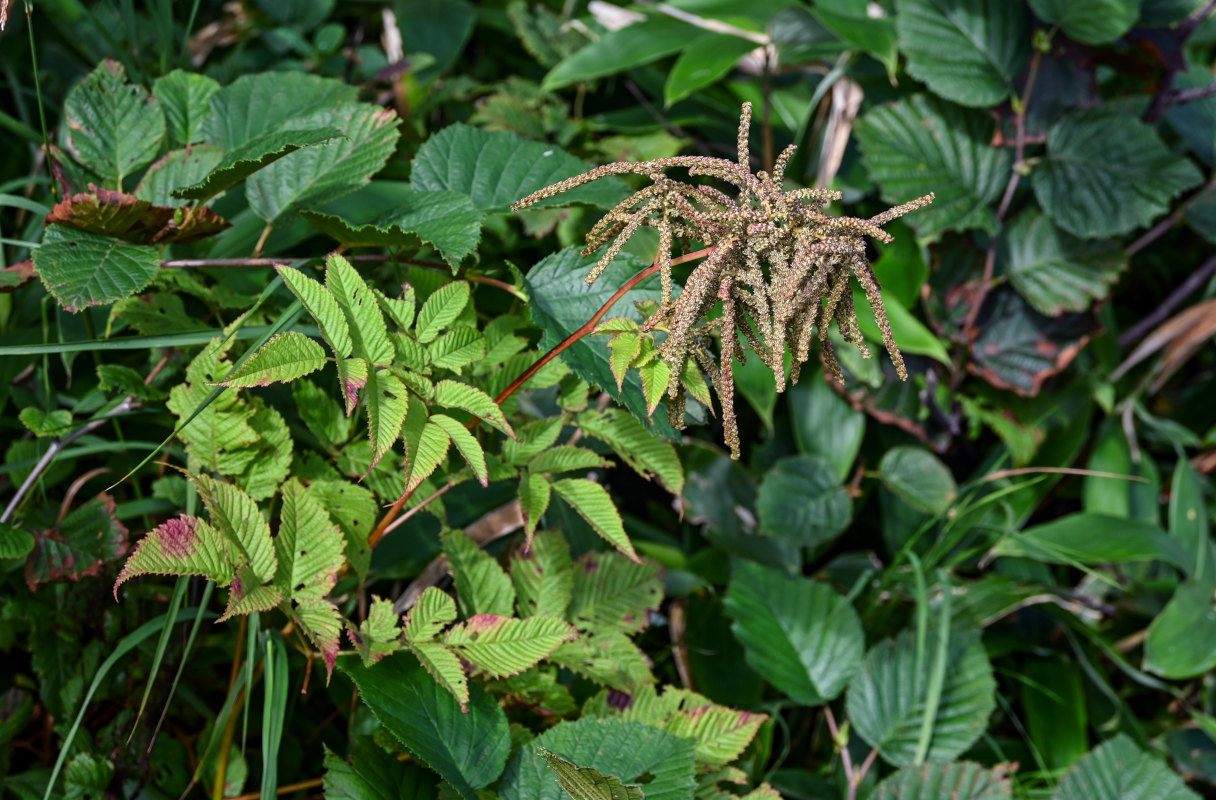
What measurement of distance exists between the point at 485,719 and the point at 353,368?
34cm

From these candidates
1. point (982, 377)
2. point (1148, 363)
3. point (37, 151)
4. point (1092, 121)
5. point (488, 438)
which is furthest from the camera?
point (1148, 363)

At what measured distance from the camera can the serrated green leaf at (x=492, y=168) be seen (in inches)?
39.0

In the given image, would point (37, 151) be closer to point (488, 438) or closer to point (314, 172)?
point (314, 172)

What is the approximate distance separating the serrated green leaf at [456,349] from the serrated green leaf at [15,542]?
0.41 metres

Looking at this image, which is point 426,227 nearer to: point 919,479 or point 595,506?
point 595,506

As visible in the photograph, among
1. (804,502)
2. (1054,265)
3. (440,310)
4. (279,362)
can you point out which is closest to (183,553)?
(279,362)

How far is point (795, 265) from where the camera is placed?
663mm

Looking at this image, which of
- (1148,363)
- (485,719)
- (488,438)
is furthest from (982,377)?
(485,719)

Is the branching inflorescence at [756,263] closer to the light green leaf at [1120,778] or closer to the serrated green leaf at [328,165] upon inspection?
the serrated green leaf at [328,165]

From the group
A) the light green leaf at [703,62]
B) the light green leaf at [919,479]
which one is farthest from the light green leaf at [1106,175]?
the light green leaf at [703,62]

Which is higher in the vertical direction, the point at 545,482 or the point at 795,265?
the point at 795,265

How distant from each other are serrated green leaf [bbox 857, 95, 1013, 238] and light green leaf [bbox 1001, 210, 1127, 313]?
0.26 ft

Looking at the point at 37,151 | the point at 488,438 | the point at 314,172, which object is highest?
the point at 314,172

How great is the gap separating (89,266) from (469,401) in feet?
1.18
